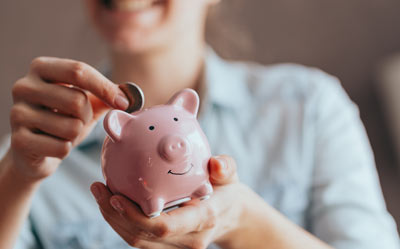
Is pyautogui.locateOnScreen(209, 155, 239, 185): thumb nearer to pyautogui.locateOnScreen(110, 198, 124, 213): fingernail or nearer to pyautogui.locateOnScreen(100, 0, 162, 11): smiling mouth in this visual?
pyautogui.locateOnScreen(110, 198, 124, 213): fingernail

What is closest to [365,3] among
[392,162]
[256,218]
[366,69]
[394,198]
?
[366,69]

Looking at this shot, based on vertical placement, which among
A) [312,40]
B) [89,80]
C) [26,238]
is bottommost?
[26,238]

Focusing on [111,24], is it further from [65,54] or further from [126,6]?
[65,54]

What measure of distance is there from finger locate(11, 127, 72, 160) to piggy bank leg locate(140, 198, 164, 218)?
6.3 inches

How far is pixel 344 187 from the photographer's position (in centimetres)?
92

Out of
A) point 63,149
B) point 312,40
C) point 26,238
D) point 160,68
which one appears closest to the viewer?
point 63,149

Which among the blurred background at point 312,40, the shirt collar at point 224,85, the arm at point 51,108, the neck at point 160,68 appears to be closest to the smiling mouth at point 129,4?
the neck at point 160,68

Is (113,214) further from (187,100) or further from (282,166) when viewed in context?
(282,166)

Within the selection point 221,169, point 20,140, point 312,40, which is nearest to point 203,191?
point 221,169

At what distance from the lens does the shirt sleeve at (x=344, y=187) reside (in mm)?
854

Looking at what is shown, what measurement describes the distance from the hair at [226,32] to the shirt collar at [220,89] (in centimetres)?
24

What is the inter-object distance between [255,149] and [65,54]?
894 mm

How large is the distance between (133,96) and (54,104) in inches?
4.1

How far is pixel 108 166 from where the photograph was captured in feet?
1.69
